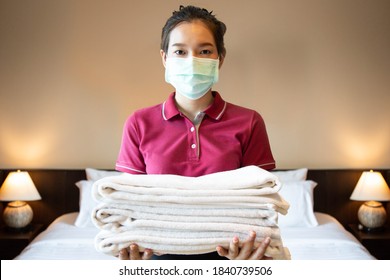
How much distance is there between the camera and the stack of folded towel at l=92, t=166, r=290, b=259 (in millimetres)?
764

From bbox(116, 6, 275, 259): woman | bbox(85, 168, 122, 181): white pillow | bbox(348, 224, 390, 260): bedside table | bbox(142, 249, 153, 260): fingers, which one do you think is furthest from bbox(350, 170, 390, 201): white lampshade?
bbox(142, 249, 153, 260): fingers

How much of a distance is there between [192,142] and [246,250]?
25 centimetres

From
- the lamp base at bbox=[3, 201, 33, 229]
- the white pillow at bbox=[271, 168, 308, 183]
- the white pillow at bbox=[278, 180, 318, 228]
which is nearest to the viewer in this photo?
the white pillow at bbox=[278, 180, 318, 228]

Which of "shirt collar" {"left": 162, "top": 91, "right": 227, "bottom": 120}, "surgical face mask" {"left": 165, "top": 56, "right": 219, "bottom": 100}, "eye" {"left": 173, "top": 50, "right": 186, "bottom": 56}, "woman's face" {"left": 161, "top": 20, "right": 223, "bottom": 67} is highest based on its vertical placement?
"woman's face" {"left": 161, "top": 20, "right": 223, "bottom": 67}

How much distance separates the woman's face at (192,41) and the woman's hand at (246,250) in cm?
39

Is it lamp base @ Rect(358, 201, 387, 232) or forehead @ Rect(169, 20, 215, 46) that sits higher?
forehead @ Rect(169, 20, 215, 46)

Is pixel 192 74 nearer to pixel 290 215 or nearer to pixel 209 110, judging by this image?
pixel 209 110

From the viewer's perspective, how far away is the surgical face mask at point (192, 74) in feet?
3.01

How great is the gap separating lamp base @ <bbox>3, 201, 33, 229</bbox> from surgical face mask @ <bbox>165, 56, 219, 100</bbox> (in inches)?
77.1

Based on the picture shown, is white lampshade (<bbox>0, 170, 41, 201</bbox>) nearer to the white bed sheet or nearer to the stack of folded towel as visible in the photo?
the white bed sheet

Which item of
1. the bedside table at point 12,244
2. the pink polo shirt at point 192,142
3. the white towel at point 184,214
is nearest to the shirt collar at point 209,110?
the pink polo shirt at point 192,142

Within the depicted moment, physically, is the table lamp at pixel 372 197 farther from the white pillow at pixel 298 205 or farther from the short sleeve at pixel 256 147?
the short sleeve at pixel 256 147

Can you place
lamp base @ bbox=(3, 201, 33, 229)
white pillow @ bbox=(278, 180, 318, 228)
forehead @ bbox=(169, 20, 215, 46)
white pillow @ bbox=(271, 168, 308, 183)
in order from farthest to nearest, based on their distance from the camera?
1. white pillow @ bbox=(271, 168, 308, 183)
2. lamp base @ bbox=(3, 201, 33, 229)
3. white pillow @ bbox=(278, 180, 318, 228)
4. forehead @ bbox=(169, 20, 215, 46)

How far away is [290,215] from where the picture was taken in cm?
249
